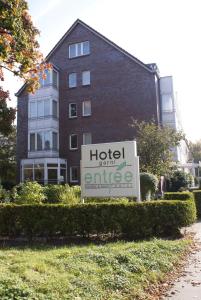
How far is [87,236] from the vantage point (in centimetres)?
1078

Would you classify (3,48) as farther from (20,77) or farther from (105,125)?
(105,125)

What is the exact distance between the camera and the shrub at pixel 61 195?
46.4 feet

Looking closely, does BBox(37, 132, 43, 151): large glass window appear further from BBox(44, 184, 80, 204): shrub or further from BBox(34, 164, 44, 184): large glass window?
BBox(44, 184, 80, 204): shrub

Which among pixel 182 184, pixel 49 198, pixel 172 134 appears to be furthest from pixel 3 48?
pixel 182 184

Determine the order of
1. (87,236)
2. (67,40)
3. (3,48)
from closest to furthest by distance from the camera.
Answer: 1. (3,48)
2. (87,236)
3. (67,40)

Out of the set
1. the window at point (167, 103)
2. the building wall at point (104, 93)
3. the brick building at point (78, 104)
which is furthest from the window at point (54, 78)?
the window at point (167, 103)

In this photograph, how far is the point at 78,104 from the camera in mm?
36219

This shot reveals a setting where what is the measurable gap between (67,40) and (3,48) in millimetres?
30202

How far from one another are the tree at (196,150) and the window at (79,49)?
41.1m

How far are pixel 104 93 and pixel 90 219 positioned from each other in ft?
84.4

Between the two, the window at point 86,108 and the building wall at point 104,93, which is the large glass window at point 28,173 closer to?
the building wall at point 104,93

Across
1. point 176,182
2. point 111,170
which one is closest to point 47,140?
point 176,182

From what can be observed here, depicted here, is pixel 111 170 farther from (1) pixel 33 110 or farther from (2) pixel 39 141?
(1) pixel 33 110

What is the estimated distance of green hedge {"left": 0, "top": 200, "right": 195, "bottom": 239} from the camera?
10500 mm
